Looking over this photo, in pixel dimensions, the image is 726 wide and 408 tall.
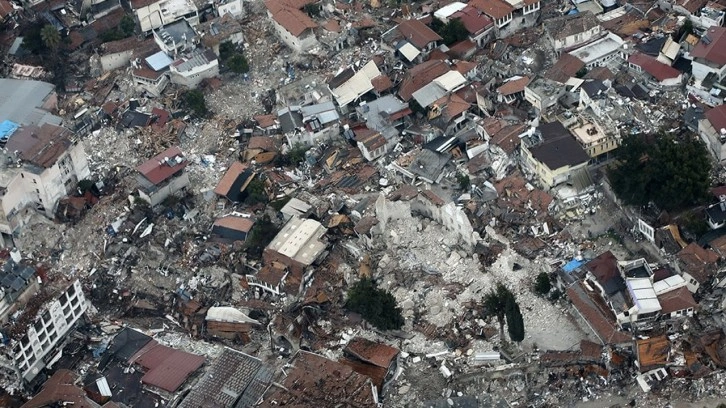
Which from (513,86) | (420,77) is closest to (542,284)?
(513,86)

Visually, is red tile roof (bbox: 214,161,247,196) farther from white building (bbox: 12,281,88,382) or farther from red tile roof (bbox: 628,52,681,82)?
red tile roof (bbox: 628,52,681,82)

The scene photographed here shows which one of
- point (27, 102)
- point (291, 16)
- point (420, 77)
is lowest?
point (420, 77)

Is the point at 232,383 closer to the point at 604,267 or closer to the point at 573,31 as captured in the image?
the point at 604,267

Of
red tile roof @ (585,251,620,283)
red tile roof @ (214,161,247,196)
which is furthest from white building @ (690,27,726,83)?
red tile roof @ (214,161,247,196)

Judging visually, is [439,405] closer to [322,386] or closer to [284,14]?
[322,386]

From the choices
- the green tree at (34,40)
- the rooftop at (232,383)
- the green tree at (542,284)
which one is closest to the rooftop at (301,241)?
the rooftop at (232,383)

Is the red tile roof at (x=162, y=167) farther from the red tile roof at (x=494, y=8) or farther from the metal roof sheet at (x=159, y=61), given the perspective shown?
the red tile roof at (x=494, y=8)

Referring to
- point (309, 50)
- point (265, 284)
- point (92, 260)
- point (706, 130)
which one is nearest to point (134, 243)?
point (92, 260)
